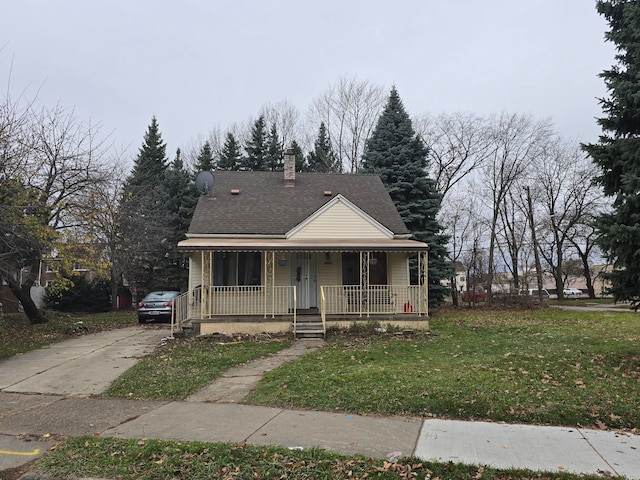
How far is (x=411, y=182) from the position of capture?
24047 millimetres

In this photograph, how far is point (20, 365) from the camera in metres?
10.2

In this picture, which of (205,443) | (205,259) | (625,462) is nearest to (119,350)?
(205,259)

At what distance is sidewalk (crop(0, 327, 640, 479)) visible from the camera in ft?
15.1

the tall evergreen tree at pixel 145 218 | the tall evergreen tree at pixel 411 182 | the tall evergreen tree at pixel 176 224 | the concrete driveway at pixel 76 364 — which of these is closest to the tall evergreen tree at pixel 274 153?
the tall evergreen tree at pixel 176 224

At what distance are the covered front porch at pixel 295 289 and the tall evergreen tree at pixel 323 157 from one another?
20806mm

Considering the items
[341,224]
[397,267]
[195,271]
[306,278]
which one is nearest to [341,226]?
[341,224]

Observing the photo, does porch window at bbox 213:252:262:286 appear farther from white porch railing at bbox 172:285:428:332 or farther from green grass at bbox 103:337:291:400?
green grass at bbox 103:337:291:400

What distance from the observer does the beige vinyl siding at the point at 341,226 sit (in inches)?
647

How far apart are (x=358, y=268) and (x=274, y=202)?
4530 mm

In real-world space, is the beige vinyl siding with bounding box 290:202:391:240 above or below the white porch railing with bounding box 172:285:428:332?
above

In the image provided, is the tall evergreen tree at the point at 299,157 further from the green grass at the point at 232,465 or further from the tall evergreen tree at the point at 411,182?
the green grass at the point at 232,465

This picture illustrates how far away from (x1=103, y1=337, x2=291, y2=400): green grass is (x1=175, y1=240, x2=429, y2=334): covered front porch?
46.5 inches

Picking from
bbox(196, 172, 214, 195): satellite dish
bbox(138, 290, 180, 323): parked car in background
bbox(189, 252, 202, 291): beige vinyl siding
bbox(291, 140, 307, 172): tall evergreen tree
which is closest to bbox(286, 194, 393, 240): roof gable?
bbox(189, 252, 202, 291): beige vinyl siding

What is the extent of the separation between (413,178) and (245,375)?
1748 centimetres
